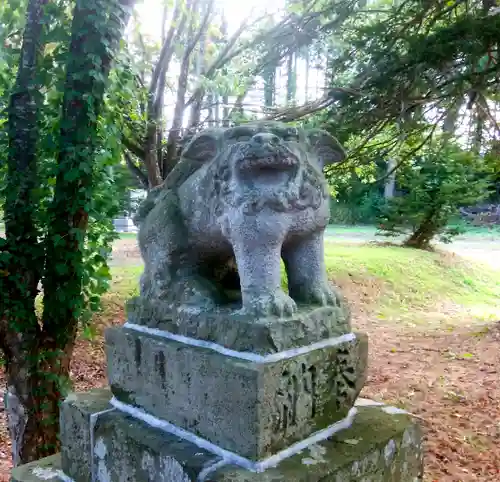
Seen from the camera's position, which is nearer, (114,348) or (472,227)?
(114,348)

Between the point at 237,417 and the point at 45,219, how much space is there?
5.32 ft

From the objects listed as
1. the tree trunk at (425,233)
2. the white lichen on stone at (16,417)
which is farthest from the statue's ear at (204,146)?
the tree trunk at (425,233)

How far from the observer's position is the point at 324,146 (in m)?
1.77

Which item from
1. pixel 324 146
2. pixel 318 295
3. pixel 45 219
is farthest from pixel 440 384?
pixel 45 219

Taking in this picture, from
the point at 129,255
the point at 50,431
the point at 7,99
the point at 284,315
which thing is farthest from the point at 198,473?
the point at 129,255

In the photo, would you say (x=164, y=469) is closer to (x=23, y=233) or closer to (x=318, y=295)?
(x=318, y=295)

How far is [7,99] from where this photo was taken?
2695 mm

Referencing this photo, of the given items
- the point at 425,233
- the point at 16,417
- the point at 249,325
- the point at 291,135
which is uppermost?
the point at 291,135

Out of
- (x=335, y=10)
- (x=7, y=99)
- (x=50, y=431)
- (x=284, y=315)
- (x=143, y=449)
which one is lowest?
(x=50, y=431)

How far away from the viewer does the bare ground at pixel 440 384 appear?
313cm

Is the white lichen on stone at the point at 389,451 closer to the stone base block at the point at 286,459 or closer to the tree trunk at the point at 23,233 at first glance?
the stone base block at the point at 286,459

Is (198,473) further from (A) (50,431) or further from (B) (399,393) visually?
(B) (399,393)

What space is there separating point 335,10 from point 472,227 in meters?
20.6

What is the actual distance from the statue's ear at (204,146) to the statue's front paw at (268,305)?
0.55 meters
